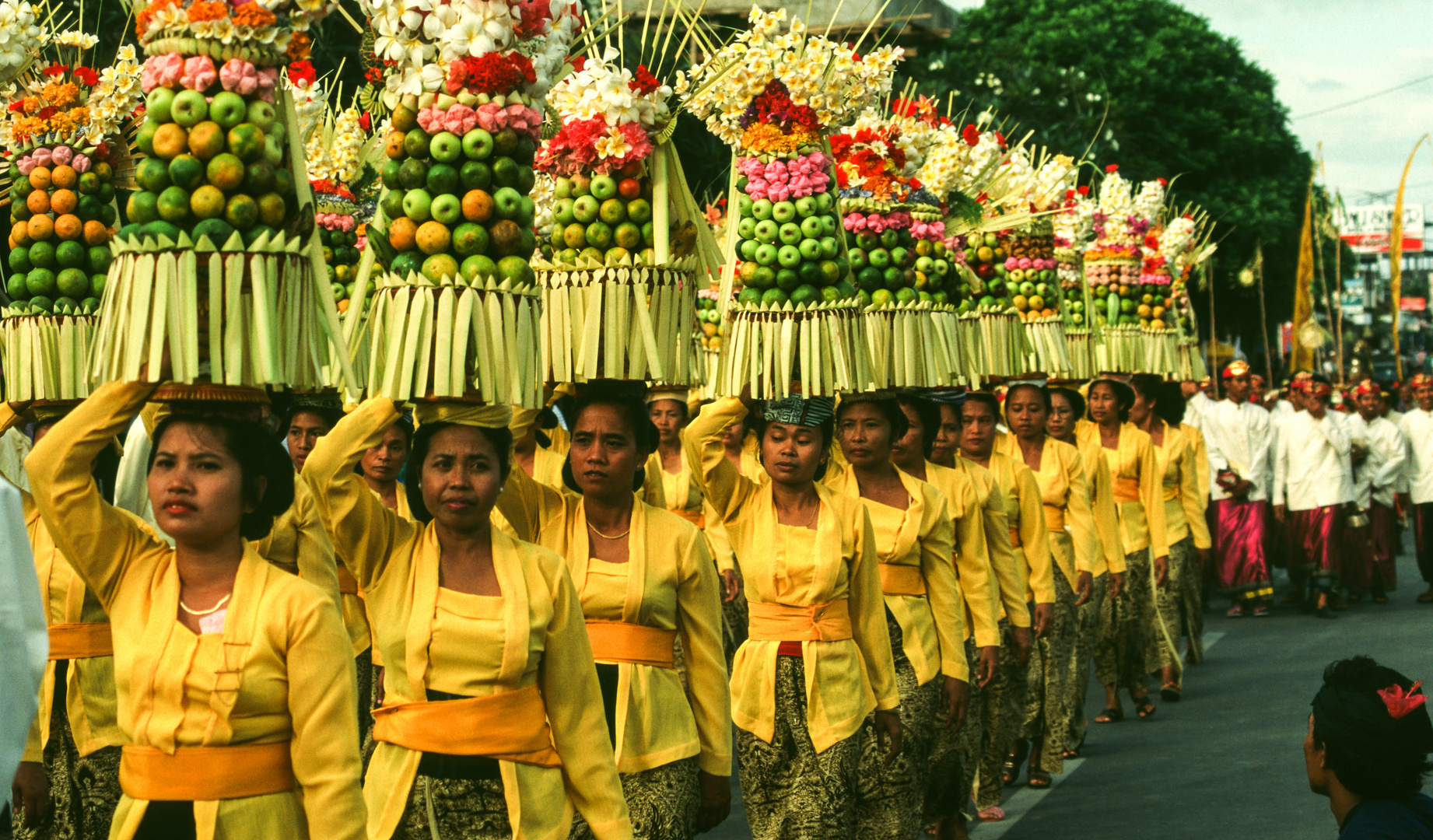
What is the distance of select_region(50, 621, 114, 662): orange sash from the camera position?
16.9ft

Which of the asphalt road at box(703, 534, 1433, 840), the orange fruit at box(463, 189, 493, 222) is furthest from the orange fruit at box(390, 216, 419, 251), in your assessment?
the asphalt road at box(703, 534, 1433, 840)

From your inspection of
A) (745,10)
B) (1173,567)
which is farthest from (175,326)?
(745,10)

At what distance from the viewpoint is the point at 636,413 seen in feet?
16.8

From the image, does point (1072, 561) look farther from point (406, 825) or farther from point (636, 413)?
point (406, 825)

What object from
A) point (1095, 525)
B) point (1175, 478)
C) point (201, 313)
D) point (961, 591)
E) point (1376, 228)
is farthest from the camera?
point (1376, 228)

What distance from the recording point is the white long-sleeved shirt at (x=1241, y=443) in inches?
611

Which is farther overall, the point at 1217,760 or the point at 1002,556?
the point at 1217,760

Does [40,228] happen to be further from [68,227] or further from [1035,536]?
[1035,536]

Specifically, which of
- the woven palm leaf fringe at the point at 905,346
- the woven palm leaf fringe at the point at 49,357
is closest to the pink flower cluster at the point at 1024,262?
the woven palm leaf fringe at the point at 905,346

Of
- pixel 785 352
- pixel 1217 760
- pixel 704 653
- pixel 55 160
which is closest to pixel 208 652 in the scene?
pixel 704 653

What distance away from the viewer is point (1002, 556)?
24.9 feet

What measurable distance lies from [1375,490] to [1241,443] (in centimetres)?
245

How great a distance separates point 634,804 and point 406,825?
108 centimetres

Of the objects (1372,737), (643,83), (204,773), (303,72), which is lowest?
(1372,737)
